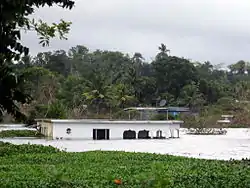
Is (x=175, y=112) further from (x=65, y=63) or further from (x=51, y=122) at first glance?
(x=65, y=63)

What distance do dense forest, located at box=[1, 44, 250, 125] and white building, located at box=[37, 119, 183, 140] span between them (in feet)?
15.3

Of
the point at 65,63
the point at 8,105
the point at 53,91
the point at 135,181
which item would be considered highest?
the point at 65,63

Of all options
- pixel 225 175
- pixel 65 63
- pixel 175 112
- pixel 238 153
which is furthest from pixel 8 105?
pixel 65 63

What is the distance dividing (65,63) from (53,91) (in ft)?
62.0

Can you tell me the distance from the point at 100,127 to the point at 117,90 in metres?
12.2

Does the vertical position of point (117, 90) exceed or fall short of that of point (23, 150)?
it exceeds it

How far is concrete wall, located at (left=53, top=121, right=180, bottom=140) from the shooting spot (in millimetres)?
26375

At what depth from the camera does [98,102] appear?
39250mm

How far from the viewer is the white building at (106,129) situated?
2641cm

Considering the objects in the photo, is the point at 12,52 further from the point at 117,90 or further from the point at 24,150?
the point at 117,90

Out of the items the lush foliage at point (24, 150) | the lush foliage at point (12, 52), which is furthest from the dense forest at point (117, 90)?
the lush foliage at point (12, 52)

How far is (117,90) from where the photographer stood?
39281 millimetres

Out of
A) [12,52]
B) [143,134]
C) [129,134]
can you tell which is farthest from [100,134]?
[12,52]

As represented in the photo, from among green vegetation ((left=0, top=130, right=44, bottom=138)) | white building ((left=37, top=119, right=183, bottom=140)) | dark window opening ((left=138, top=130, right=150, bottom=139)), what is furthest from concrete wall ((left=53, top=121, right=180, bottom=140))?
green vegetation ((left=0, top=130, right=44, bottom=138))
